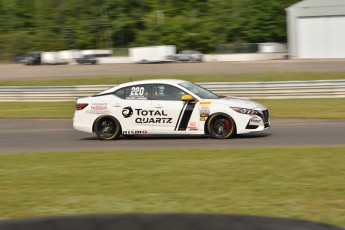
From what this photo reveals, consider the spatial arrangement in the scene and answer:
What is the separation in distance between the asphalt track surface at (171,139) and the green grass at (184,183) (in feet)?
5.61

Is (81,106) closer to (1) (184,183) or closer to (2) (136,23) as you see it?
(1) (184,183)

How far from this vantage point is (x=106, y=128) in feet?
51.8

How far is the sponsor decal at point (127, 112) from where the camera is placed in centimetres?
1547

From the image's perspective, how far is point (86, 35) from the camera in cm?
9144

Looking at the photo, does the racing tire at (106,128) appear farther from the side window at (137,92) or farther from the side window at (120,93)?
the side window at (137,92)

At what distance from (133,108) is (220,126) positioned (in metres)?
1.92

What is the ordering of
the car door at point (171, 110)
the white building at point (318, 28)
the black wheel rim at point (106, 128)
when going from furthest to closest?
the white building at point (318, 28) < the black wheel rim at point (106, 128) < the car door at point (171, 110)

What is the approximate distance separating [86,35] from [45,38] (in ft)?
18.3

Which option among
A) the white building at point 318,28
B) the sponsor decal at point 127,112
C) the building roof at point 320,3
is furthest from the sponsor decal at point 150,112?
the building roof at point 320,3

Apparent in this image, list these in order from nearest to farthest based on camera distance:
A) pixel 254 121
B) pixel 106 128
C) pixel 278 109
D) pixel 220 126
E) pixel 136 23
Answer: pixel 254 121, pixel 220 126, pixel 106 128, pixel 278 109, pixel 136 23

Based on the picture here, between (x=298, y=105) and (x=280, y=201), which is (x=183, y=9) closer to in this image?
(x=298, y=105)

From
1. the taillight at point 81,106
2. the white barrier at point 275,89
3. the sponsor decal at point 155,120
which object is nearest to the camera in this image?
the sponsor decal at point 155,120

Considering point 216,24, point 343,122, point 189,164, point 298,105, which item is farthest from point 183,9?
point 189,164

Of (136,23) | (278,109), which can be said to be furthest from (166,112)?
(136,23)
